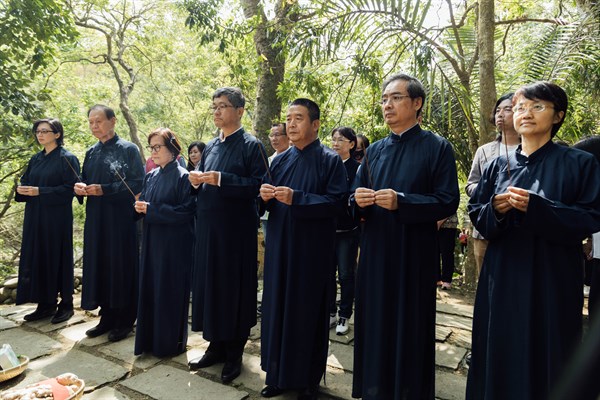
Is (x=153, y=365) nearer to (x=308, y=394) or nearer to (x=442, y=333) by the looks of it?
(x=308, y=394)

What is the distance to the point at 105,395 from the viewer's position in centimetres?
295

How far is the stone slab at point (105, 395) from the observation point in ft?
9.56

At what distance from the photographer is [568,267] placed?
6.75 feet

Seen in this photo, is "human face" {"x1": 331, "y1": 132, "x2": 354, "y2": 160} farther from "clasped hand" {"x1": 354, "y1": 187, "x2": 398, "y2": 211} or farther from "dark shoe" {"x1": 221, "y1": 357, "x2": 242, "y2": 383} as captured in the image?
"dark shoe" {"x1": 221, "y1": 357, "x2": 242, "y2": 383}

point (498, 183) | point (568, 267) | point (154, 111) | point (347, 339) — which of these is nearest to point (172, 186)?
point (347, 339)

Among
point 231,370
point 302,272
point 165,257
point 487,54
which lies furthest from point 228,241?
point 487,54

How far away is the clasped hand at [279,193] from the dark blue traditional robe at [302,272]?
59mm

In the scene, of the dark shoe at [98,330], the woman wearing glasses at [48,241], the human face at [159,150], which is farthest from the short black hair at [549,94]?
the woman wearing glasses at [48,241]

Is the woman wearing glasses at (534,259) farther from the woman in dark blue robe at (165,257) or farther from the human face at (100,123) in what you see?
the human face at (100,123)

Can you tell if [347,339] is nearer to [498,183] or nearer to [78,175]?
[498,183]

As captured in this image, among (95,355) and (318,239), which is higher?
(318,239)

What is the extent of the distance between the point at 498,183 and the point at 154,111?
57.9 feet

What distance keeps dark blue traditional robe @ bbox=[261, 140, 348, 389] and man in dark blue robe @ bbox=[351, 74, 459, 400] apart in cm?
32

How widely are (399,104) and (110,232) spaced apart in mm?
3037
